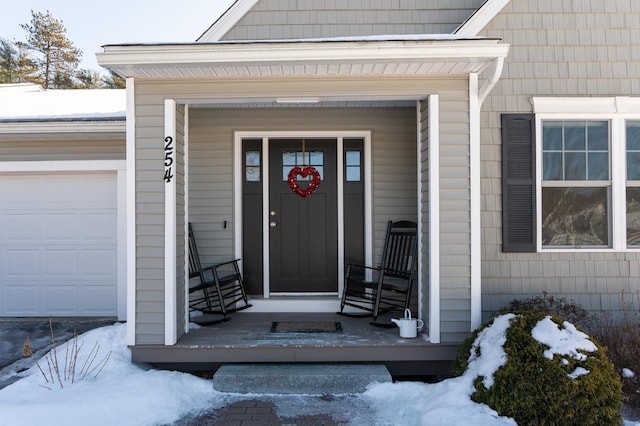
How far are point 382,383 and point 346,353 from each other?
15.2 inches

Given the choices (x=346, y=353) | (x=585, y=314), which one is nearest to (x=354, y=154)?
(x=346, y=353)

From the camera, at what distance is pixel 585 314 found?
13.5 feet

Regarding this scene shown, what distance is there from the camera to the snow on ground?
10.0 ft

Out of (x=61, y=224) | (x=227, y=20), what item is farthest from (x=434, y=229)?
(x=61, y=224)

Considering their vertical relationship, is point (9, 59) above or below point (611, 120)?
above

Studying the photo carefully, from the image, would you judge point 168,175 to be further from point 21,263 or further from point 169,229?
point 21,263

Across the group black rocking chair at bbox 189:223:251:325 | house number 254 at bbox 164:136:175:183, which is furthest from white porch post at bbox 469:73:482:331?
house number 254 at bbox 164:136:175:183

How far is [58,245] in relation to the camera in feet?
18.5

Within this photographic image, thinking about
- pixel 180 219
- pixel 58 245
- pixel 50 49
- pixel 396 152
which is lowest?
pixel 58 245

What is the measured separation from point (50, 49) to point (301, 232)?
56.6ft

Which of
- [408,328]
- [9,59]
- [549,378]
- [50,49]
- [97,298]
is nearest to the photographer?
[549,378]

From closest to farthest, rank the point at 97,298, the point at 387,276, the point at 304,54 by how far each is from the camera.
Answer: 1. the point at 304,54
2. the point at 387,276
3. the point at 97,298

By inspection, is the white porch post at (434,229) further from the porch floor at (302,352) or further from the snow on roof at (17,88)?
the snow on roof at (17,88)

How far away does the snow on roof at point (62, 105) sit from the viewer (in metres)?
5.32
